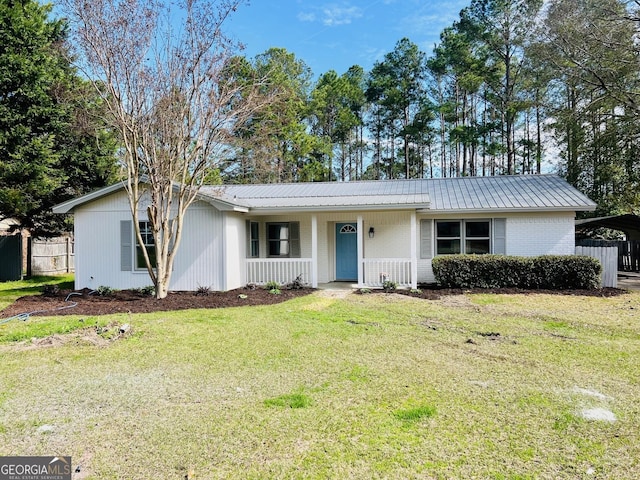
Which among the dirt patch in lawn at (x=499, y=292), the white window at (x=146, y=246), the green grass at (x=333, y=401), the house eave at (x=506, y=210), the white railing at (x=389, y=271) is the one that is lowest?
the green grass at (x=333, y=401)

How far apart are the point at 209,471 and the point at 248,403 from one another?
3.68ft

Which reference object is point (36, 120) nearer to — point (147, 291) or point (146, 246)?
point (146, 246)

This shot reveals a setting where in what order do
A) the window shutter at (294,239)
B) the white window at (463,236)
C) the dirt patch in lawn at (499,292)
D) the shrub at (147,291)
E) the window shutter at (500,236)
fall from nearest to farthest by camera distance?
the dirt patch in lawn at (499,292) → the shrub at (147,291) → the window shutter at (500,236) → the white window at (463,236) → the window shutter at (294,239)

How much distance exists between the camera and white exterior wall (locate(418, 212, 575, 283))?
1239 centimetres

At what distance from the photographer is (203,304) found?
373 inches

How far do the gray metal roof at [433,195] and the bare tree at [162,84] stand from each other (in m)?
1.74

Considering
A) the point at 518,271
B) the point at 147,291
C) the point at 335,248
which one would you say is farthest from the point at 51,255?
the point at 518,271

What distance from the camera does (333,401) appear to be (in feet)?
12.9

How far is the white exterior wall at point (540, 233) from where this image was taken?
12.4 m

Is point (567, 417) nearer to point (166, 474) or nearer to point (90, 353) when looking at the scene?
point (166, 474)

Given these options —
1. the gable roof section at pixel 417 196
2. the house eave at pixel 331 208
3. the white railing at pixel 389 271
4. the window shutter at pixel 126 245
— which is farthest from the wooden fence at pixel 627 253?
the window shutter at pixel 126 245

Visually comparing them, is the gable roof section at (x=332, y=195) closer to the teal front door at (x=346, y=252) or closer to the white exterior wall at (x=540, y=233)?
the teal front door at (x=346, y=252)

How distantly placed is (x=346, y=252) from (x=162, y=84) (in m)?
7.53

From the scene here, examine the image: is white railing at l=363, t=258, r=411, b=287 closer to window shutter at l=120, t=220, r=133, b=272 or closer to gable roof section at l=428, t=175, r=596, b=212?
gable roof section at l=428, t=175, r=596, b=212
